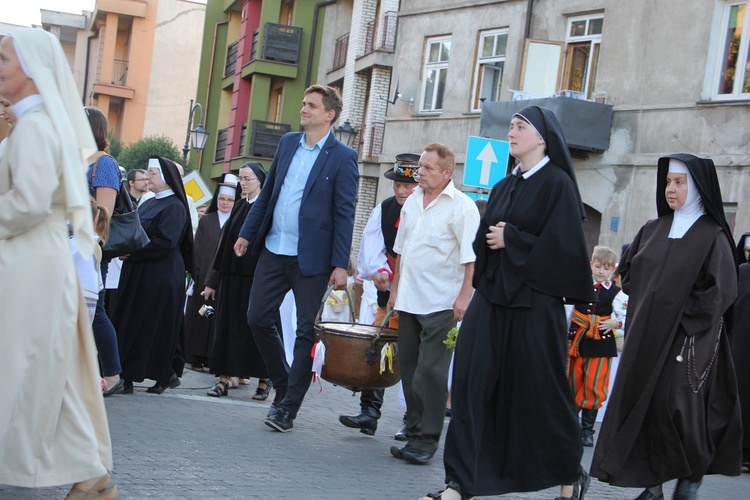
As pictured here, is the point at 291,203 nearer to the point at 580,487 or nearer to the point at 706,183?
the point at 706,183

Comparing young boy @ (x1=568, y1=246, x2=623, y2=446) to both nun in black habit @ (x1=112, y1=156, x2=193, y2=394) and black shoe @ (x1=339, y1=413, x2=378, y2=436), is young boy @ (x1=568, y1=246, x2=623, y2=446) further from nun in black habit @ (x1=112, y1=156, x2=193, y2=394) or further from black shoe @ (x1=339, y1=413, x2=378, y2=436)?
nun in black habit @ (x1=112, y1=156, x2=193, y2=394)

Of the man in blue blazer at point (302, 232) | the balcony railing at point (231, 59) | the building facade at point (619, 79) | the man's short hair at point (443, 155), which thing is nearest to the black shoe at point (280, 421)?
the man in blue blazer at point (302, 232)

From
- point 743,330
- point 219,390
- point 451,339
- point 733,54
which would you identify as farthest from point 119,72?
point 451,339

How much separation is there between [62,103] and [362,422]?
4.35 meters

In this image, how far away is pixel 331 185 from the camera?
7.91 meters

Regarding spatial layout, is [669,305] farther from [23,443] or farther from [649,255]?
[23,443]

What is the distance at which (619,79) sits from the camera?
2195 cm

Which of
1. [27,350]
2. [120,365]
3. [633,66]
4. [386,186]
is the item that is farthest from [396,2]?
[27,350]

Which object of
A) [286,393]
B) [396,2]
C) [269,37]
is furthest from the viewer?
[269,37]

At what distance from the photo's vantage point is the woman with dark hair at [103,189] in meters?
7.51

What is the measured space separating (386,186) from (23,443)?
1061 inches

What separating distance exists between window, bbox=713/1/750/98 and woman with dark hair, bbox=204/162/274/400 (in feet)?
40.0

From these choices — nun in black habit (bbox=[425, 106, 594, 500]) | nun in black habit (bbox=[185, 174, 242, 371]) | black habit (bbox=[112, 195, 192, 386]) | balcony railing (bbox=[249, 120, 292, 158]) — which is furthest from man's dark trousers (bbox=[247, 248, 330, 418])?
balcony railing (bbox=[249, 120, 292, 158])

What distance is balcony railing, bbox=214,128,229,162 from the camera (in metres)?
47.7
